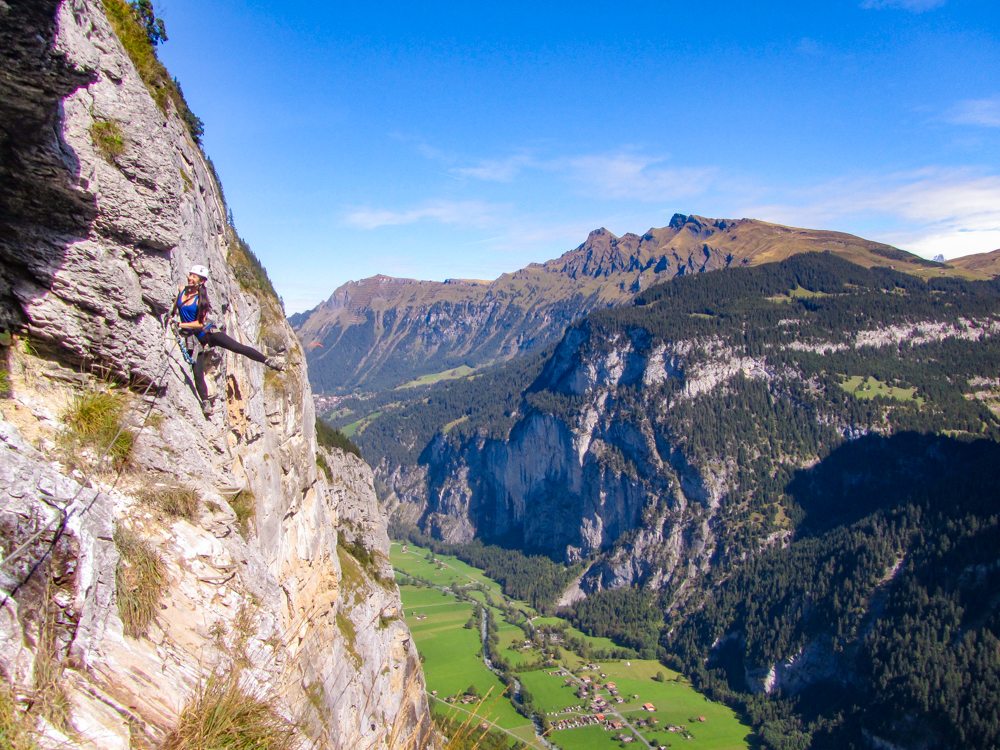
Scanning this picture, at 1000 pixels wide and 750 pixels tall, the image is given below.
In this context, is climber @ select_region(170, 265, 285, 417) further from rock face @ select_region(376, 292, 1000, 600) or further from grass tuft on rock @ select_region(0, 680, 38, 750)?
rock face @ select_region(376, 292, 1000, 600)

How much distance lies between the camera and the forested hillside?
298ft

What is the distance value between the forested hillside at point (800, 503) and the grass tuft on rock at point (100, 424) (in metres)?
100

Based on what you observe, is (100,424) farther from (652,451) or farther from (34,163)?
(652,451)

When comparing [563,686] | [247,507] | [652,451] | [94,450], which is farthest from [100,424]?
[652,451]

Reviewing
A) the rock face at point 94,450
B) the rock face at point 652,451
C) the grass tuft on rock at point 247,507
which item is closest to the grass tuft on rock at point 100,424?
the rock face at point 94,450

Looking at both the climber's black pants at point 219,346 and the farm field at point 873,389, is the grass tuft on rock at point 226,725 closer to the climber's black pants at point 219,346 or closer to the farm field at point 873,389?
the climber's black pants at point 219,346

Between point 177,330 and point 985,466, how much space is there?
148221 millimetres

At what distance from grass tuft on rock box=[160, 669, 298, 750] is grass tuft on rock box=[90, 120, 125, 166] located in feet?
22.4

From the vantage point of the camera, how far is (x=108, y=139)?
7578 mm

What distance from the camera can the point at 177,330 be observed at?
9141 millimetres

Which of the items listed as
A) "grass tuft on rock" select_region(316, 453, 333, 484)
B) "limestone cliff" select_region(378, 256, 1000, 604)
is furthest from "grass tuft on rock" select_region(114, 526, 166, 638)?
"limestone cliff" select_region(378, 256, 1000, 604)

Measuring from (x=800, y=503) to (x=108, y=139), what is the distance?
538ft

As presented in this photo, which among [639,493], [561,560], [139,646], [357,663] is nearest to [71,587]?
[139,646]

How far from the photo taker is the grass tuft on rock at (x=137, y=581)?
6.11m
